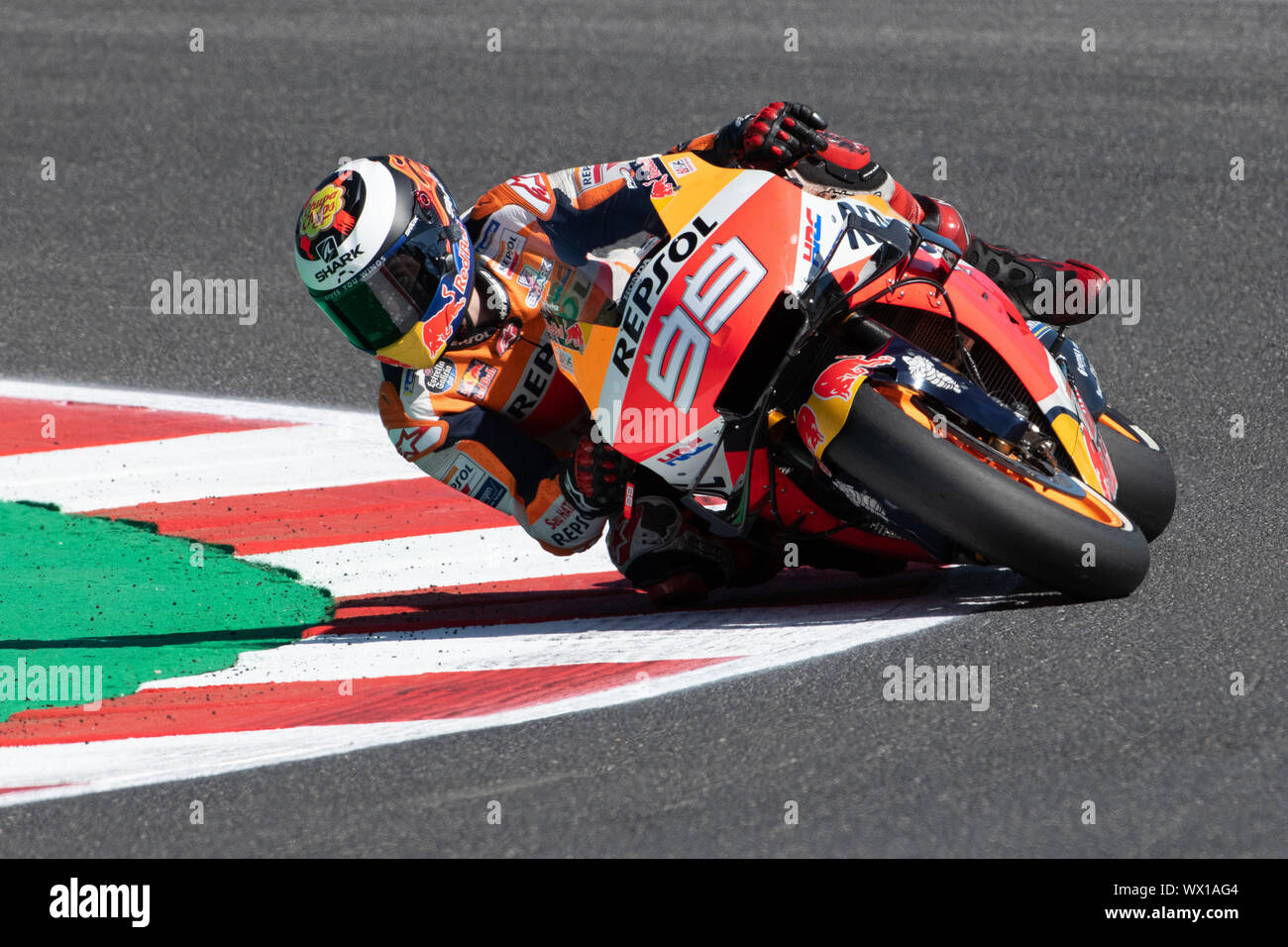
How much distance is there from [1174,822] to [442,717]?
2.03 metres

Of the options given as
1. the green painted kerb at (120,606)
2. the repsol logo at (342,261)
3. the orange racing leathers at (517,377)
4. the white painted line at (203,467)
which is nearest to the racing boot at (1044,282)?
the orange racing leathers at (517,377)

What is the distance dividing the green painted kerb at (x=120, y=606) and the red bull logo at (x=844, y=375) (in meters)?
2.20

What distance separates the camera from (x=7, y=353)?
29.4 feet

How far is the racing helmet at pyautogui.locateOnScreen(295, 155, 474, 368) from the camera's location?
5398 millimetres

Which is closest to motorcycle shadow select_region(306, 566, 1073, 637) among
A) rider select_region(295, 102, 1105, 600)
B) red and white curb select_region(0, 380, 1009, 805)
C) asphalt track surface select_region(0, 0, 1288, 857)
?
red and white curb select_region(0, 380, 1009, 805)

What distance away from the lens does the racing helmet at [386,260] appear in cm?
540

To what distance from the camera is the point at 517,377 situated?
19.9 feet

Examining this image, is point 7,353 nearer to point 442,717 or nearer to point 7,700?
point 7,700

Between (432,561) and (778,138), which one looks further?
(432,561)

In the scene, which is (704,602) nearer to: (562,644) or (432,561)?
(562,644)

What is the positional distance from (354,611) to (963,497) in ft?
8.35

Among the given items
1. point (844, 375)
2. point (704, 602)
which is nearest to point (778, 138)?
point (844, 375)

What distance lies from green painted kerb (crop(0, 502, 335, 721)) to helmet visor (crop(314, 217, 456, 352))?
1210 millimetres

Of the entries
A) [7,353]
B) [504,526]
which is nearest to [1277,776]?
[504,526]
